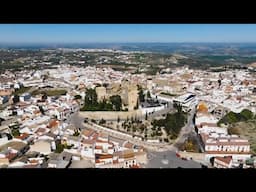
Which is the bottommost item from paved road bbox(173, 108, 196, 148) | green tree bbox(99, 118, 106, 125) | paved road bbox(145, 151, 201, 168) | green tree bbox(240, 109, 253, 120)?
green tree bbox(99, 118, 106, 125)

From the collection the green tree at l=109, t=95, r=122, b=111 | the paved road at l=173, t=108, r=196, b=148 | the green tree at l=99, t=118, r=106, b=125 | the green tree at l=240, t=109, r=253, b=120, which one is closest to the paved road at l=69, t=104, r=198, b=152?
the paved road at l=173, t=108, r=196, b=148

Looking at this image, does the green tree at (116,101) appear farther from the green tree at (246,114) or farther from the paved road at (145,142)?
the green tree at (246,114)

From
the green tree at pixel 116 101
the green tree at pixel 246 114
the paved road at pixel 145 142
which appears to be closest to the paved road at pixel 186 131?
the paved road at pixel 145 142

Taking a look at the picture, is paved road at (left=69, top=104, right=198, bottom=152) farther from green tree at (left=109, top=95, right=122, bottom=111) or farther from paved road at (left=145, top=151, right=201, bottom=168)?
green tree at (left=109, top=95, right=122, bottom=111)
